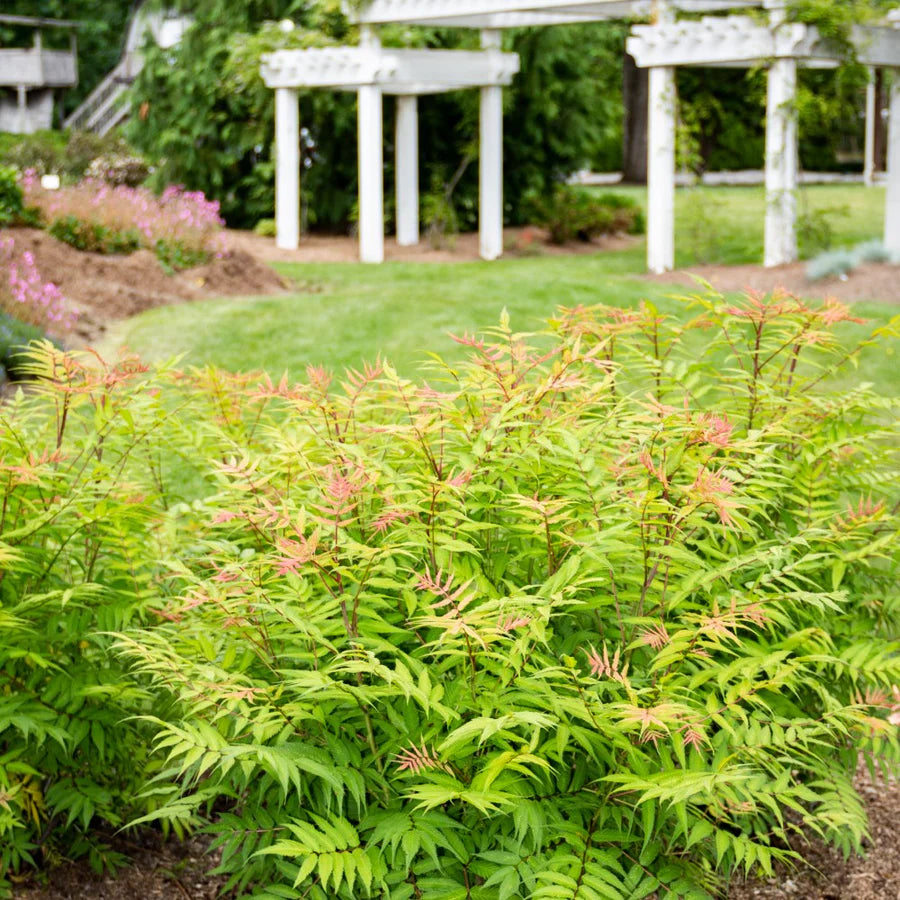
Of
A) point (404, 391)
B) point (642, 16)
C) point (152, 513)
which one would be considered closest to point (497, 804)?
point (404, 391)

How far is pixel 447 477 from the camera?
→ 3.17 meters

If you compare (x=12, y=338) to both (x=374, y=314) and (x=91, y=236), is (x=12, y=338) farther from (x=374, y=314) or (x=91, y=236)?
(x=91, y=236)

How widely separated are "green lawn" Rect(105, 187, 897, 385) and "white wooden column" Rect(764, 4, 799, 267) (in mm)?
286

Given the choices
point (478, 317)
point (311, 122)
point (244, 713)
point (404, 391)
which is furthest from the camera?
point (311, 122)

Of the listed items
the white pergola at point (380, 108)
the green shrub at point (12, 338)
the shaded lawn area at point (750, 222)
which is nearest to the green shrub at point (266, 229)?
the white pergola at point (380, 108)

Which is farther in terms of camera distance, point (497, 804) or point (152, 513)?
point (152, 513)

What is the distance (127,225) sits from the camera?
1384 cm

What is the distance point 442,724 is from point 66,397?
1445 millimetres

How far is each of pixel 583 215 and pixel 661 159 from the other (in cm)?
424

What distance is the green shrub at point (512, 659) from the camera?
8.79 ft

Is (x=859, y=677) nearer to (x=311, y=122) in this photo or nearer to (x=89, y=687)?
(x=89, y=687)

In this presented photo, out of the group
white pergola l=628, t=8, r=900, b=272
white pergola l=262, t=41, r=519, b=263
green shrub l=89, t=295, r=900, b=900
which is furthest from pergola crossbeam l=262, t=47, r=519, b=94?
green shrub l=89, t=295, r=900, b=900

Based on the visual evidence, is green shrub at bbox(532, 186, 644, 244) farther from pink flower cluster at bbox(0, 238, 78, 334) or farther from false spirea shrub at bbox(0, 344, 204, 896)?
false spirea shrub at bbox(0, 344, 204, 896)

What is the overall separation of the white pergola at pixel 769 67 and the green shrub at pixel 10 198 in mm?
6649
